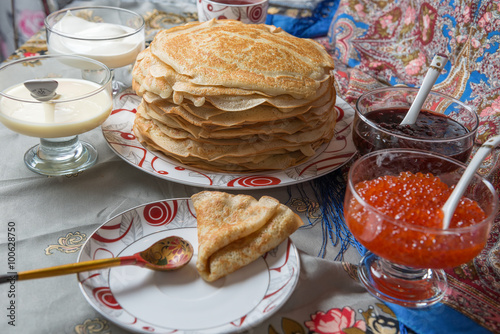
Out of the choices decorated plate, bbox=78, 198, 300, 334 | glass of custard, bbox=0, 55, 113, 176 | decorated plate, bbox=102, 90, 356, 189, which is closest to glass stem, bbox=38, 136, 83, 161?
glass of custard, bbox=0, 55, 113, 176

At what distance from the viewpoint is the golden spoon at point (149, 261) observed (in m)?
0.92

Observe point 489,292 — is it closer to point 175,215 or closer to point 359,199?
point 359,199

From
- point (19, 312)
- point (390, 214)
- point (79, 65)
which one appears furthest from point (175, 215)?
point (79, 65)

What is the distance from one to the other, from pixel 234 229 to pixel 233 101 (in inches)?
14.1

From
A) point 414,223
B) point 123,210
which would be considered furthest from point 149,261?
point 414,223

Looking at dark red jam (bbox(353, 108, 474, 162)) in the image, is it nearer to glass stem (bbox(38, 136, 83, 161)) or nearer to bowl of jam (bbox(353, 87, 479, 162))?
bowl of jam (bbox(353, 87, 479, 162))

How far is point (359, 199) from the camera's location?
97 centimetres

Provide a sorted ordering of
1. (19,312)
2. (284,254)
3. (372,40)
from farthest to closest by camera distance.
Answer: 1. (372,40)
2. (284,254)
3. (19,312)

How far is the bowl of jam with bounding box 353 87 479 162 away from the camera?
4.07ft

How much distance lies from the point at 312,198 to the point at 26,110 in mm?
842

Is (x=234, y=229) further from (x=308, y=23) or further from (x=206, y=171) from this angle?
(x=308, y=23)

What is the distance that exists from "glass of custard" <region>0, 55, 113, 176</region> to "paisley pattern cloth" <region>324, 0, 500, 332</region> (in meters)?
0.91

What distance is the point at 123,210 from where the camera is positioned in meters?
1.28

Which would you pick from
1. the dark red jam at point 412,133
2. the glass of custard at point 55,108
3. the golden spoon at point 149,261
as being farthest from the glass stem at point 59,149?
the dark red jam at point 412,133
